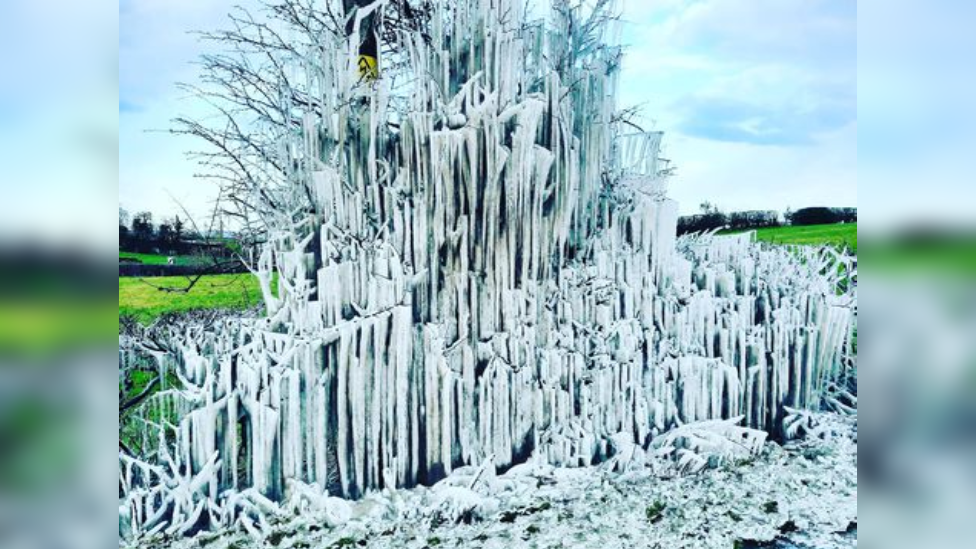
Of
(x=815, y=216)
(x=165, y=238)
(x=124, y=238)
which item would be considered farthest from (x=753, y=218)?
(x=124, y=238)

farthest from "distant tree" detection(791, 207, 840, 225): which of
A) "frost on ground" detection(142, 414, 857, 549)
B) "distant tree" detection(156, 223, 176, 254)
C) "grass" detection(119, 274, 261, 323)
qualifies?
"distant tree" detection(156, 223, 176, 254)

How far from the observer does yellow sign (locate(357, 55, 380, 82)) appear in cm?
297

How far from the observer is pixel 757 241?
3.23 meters

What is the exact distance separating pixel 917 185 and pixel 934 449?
4.00 ft

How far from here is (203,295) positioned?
9.53ft

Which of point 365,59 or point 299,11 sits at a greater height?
point 299,11

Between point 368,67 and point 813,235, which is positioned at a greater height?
point 368,67

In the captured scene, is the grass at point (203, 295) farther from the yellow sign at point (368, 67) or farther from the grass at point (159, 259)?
the yellow sign at point (368, 67)

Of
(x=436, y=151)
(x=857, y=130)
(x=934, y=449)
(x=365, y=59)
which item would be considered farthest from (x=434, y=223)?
(x=934, y=449)

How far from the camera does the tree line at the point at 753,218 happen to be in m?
3.16

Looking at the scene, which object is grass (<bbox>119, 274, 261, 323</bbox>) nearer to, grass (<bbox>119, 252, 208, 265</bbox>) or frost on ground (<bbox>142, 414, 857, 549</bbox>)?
grass (<bbox>119, 252, 208, 265</bbox>)

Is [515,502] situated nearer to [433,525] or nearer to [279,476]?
[433,525]

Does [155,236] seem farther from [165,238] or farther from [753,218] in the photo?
[753,218]

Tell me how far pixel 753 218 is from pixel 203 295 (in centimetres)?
269
